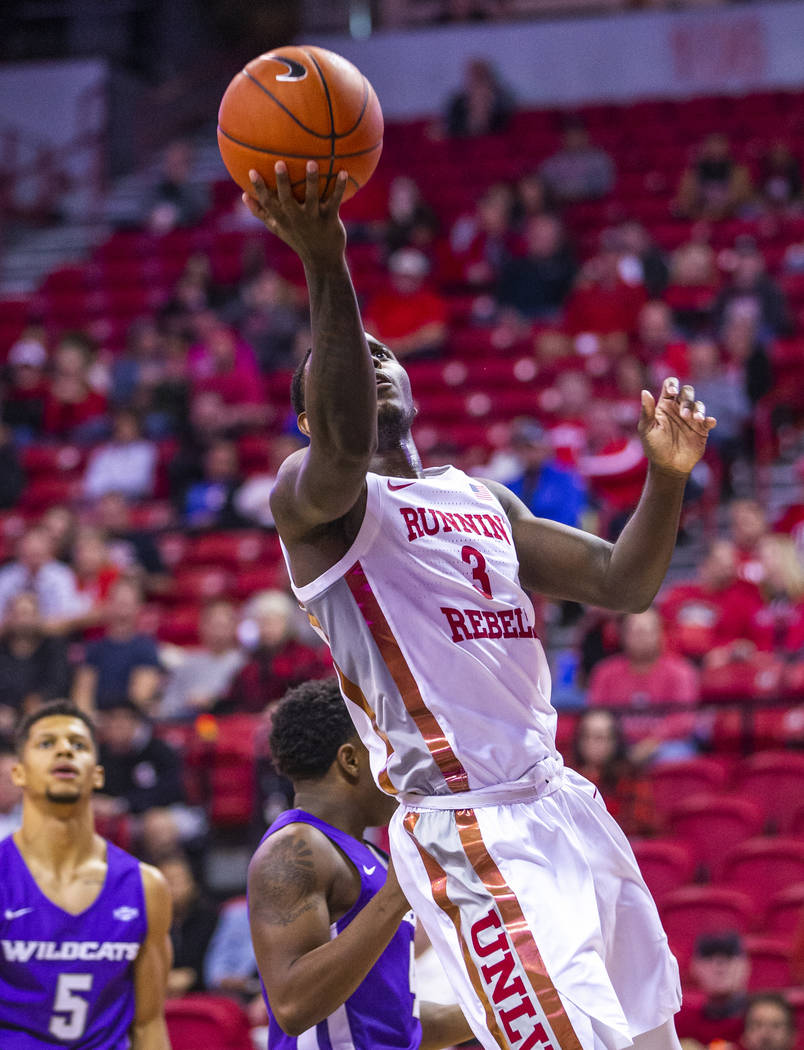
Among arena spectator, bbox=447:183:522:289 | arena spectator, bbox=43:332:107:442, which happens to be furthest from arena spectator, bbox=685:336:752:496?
arena spectator, bbox=43:332:107:442

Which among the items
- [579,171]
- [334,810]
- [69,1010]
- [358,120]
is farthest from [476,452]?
[358,120]

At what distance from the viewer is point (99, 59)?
15602 mm

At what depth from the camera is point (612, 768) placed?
256 inches

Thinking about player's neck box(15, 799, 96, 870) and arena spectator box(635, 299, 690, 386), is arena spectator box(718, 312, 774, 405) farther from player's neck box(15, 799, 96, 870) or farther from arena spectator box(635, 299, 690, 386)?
player's neck box(15, 799, 96, 870)

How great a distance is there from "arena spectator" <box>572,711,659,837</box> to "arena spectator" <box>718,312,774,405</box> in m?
4.04

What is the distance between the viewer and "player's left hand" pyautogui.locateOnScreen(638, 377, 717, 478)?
2.75 meters

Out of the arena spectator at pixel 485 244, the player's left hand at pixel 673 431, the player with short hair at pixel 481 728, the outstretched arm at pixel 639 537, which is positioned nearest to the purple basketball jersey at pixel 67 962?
the player with short hair at pixel 481 728

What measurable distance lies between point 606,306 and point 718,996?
665 cm

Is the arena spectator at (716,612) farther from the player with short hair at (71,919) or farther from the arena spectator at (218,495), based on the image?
the player with short hair at (71,919)

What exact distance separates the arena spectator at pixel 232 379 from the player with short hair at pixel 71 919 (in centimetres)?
655

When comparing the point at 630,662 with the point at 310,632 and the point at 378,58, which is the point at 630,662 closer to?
the point at 310,632

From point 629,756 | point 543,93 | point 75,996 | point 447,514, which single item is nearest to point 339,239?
point 447,514

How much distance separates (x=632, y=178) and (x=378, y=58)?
140 inches

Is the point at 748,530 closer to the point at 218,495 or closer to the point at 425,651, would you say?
the point at 218,495
